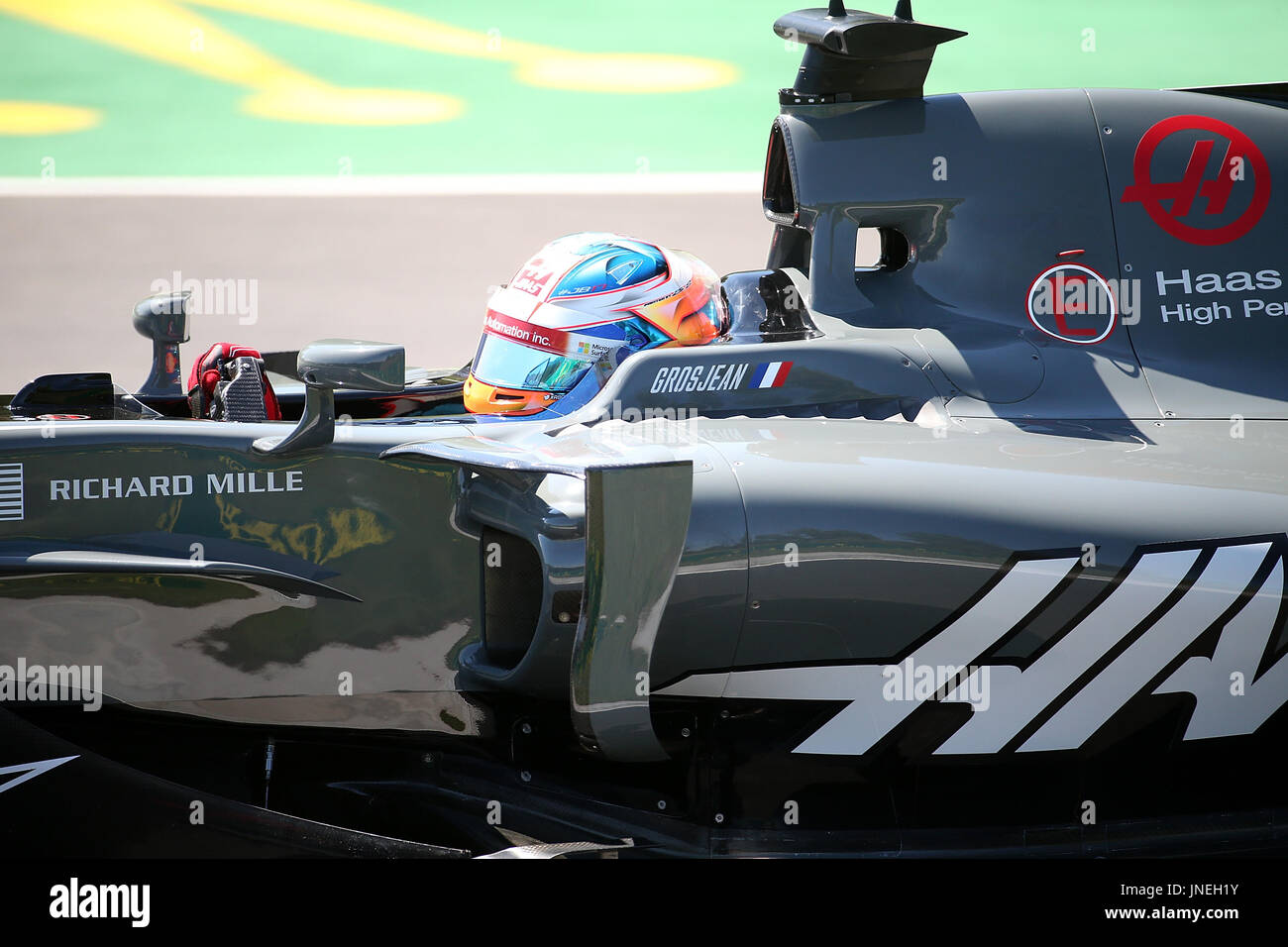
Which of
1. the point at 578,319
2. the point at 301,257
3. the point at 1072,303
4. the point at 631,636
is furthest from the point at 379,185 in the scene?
the point at 631,636

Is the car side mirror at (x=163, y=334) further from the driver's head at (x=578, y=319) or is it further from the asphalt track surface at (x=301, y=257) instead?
the asphalt track surface at (x=301, y=257)

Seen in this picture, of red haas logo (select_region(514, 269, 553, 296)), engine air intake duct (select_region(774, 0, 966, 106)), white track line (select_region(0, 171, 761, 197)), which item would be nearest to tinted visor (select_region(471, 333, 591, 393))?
red haas logo (select_region(514, 269, 553, 296))

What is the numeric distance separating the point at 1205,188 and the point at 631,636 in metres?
1.82

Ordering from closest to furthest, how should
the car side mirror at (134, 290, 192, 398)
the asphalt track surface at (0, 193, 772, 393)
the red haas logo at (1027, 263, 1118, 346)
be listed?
1. the red haas logo at (1027, 263, 1118, 346)
2. the car side mirror at (134, 290, 192, 398)
3. the asphalt track surface at (0, 193, 772, 393)

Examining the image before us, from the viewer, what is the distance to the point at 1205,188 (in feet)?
9.02

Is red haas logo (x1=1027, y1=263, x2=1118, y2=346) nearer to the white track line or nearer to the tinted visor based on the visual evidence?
the tinted visor

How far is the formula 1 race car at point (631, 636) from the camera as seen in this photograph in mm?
1945

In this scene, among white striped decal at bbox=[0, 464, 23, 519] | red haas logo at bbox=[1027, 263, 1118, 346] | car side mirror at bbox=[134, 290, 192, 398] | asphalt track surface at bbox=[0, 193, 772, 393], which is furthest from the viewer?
asphalt track surface at bbox=[0, 193, 772, 393]

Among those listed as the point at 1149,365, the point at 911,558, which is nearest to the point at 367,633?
the point at 911,558

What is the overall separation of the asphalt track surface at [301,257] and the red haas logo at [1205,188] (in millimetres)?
5294

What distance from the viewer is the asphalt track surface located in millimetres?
7773

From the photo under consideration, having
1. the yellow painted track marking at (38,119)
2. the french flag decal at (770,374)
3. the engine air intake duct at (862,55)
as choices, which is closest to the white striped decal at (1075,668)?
the french flag decal at (770,374)

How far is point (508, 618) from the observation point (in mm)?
2113
